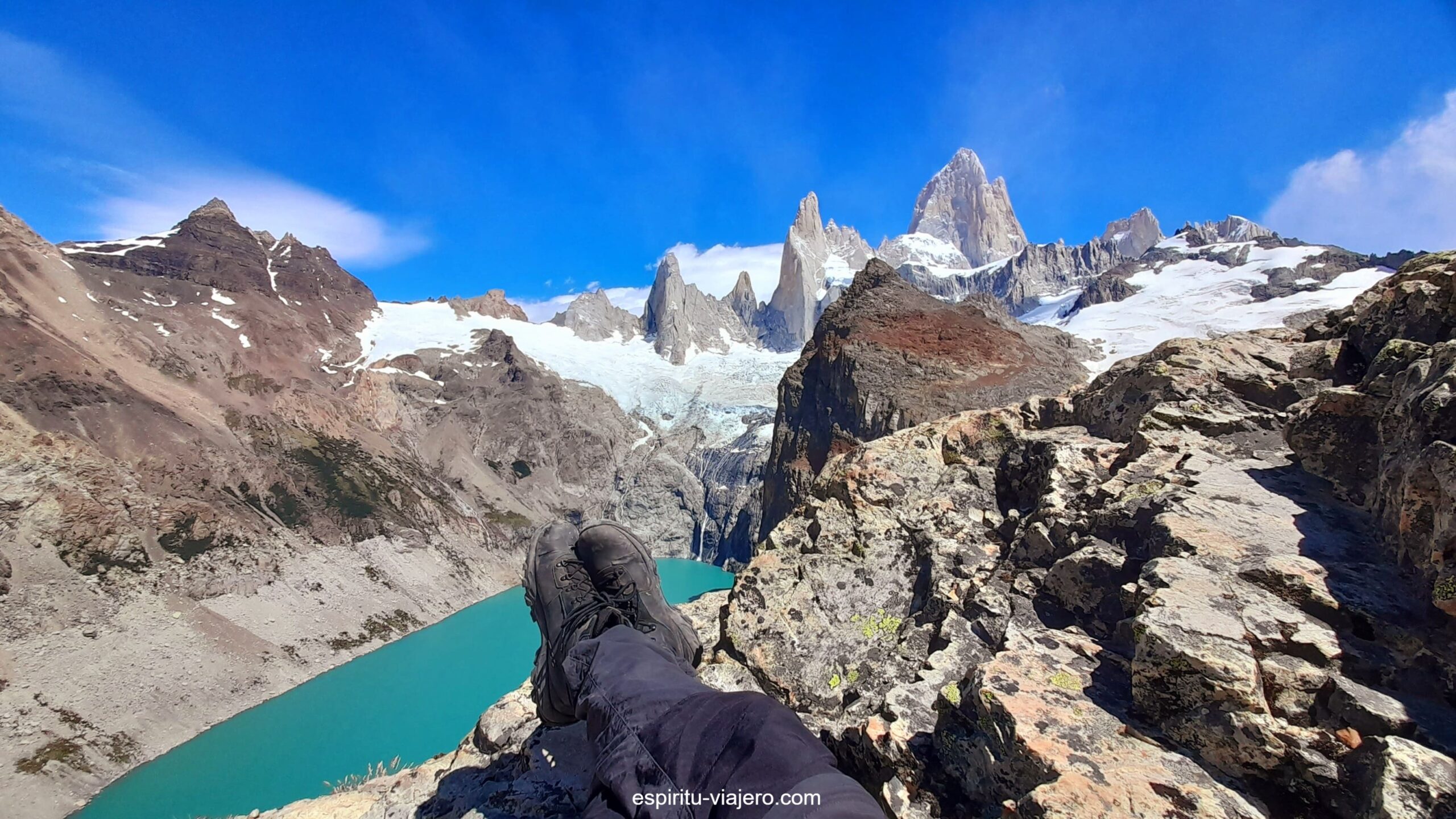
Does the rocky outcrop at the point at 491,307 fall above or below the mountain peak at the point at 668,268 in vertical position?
below

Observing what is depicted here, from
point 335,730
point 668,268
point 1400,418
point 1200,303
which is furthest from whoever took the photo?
point 668,268

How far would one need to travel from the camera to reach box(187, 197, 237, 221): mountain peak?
78875mm

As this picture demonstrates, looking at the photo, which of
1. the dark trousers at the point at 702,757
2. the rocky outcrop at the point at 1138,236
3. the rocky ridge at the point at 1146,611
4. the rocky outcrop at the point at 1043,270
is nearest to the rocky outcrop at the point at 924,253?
the rocky outcrop at the point at 1043,270

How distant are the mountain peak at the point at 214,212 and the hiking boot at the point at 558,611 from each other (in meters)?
101

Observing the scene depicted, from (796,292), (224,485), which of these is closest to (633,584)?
(224,485)

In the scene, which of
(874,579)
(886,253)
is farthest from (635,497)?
(886,253)

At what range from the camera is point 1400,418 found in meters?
2.42

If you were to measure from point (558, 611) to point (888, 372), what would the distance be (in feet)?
63.7

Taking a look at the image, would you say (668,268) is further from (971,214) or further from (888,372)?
(888,372)

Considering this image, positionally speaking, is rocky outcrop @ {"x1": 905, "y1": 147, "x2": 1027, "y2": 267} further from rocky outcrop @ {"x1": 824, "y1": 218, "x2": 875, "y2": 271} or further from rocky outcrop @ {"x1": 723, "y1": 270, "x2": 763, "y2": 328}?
rocky outcrop @ {"x1": 723, "y1": 270, "x2": 763, "y2": 328}

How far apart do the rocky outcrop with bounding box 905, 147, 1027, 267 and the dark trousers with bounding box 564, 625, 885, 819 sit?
14958cm

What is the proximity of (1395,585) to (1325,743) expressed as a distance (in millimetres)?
844

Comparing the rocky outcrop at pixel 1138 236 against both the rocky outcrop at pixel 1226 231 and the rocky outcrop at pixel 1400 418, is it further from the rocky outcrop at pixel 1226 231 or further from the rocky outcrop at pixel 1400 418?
the rocky outcrop at pixel 1400 418

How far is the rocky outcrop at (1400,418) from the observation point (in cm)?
201
